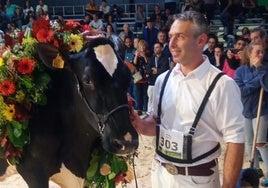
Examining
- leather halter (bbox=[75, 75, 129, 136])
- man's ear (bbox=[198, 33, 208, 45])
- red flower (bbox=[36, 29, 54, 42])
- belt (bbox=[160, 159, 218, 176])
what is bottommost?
belt (bbox=[160, 159, 218, 176])

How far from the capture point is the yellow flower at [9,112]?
9.70 feet

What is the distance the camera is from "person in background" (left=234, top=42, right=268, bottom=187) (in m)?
4.71

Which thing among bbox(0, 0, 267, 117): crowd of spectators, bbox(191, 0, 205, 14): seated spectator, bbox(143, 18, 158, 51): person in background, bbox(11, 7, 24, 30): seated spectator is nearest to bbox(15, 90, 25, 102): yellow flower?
bbox(0, 0, 267, 117): crowd of spectators

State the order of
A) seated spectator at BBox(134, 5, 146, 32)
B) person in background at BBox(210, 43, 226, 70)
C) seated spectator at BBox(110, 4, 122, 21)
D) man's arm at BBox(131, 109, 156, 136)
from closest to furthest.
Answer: man's arm at BBox(131, 109, 156, 136) → person in background at BBox(210, 43, 226, 70) → seated spectator at BBox(134, 5, 146, 32) → seated spectator at BBox(110, 4, 122, 21)

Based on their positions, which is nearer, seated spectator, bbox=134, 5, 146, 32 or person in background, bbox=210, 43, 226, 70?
person in background, bbox=210, 43, 226, 70

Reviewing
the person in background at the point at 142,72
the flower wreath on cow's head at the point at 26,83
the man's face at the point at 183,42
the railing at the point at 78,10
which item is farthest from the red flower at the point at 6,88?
the railing at the point at 78,10

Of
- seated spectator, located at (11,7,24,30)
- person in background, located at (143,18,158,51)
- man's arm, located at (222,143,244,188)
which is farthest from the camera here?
seated spectator, located at (11,7,24,30)

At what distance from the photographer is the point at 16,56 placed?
3072 millimetres

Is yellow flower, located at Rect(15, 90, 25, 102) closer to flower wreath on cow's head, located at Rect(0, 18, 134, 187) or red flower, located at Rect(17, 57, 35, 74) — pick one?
flower wreath on cow's head, located at Rect(0, 18, 134, 187)

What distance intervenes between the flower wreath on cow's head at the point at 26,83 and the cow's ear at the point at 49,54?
0.33 feet

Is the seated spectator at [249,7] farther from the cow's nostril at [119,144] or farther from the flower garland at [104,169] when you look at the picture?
the cow's nostril at [119,144]

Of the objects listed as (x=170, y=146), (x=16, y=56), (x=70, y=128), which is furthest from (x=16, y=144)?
(x=170, y=146)

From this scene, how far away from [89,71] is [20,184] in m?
2.84

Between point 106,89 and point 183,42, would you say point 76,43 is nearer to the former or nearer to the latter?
point 106,89
